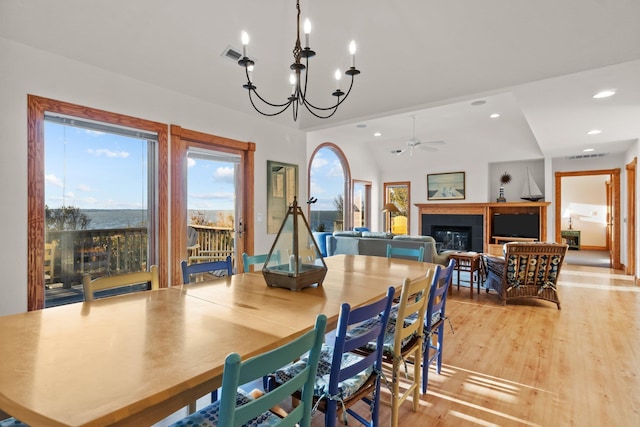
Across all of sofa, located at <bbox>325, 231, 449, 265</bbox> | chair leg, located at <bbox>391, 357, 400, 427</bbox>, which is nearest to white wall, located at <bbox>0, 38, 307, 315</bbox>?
chair leg, located at <bbox>391, 357, 400, 427</bbox>

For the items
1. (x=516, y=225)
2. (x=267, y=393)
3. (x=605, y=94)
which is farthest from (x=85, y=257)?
(x=516, y=225)

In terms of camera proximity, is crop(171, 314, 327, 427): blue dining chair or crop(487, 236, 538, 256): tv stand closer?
crop(171, 314, 327, 427): blue dining chair

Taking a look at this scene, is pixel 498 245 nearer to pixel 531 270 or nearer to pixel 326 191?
pixel 531 270

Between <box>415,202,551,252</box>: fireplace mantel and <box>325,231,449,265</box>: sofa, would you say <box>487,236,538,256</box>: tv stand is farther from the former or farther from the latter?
<box>325,231,449,265</box>: sofa

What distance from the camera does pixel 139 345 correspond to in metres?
1.04

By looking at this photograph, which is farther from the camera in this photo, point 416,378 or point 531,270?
point 531,270

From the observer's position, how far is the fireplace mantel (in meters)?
7.39

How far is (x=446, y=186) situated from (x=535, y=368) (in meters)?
6.45

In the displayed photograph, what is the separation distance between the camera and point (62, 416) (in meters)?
0.67

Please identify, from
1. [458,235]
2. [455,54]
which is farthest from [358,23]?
[458,235]

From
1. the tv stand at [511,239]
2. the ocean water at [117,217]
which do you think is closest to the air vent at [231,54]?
the ocean water at [117,217]

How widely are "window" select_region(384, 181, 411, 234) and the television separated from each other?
217cm

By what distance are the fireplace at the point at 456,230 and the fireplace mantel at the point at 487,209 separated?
0.34 ft

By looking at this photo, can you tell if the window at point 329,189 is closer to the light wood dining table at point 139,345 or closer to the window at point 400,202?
the window at point 400,202
